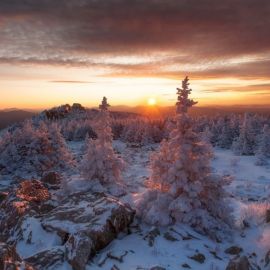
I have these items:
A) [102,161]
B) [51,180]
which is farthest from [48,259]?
[51,180]

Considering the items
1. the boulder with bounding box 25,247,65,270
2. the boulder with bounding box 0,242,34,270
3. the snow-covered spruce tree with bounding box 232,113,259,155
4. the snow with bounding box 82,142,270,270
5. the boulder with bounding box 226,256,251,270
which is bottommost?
the snow-covered spruce tree with bounding box 232,113,259,155

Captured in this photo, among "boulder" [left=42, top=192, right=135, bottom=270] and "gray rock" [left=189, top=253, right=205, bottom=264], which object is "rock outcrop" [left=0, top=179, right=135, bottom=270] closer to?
"boulder" [left=42, top=192, right=135, bottom=270]

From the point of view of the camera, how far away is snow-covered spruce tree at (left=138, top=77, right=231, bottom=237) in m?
17.1

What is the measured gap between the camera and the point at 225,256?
15344 mm

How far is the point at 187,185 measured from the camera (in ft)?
56.6

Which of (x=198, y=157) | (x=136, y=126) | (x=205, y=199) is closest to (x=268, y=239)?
(x=205, y=199)

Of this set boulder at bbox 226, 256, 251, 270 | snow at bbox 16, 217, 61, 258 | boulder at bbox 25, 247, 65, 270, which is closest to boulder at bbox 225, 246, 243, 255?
boulder at bbox 226, 256, 251, 270

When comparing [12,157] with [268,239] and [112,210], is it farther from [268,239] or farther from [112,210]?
[268,239]

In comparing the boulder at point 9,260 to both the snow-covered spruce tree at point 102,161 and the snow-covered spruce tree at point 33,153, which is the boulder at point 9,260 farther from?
the snow-covered spruce tree at point 33,153

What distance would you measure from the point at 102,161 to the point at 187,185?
24.9ft

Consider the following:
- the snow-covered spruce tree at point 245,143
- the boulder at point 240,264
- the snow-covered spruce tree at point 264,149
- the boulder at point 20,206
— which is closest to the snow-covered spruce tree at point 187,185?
the boulder at point 240,264

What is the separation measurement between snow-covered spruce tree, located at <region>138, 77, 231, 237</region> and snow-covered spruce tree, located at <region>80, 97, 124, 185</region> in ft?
19.0

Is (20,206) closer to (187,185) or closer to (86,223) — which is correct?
(86,223)

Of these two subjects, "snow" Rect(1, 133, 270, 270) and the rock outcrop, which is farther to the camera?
"snow" Rect(1, 133, 270, 270)
